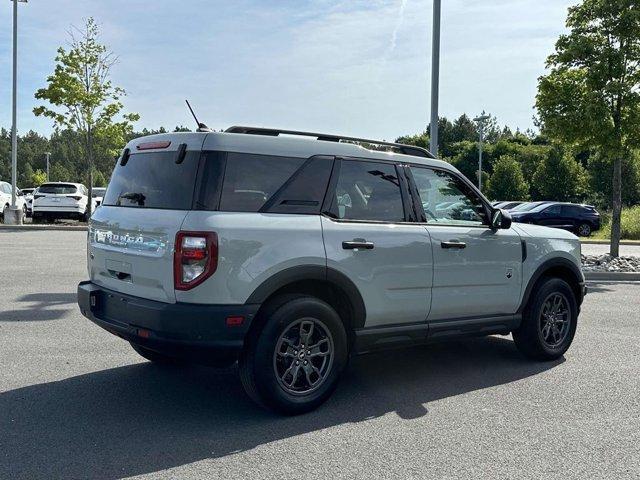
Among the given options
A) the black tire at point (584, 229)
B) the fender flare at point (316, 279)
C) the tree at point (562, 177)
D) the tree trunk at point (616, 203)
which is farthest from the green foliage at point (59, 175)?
the fender flare at point (316, 279)

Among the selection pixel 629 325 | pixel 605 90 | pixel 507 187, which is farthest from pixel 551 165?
pixel 629 325

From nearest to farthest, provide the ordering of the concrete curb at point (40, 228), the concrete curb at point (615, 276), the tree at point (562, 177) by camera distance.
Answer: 1. the concrete curb at point (615, 276)
2. the concrete curb at point (40, 228)
3. the tree at point (562, 177)

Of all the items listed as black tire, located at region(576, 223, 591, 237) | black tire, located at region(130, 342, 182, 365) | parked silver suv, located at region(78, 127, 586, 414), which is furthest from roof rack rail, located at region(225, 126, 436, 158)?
black tire, located at region(576, 223, 591, 237)

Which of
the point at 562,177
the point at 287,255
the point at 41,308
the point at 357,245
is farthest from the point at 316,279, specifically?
the point at 562,177

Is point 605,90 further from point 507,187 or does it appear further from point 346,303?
point 507,187

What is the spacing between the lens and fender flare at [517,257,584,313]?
5959mm

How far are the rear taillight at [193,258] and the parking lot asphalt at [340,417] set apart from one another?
3.21 ft

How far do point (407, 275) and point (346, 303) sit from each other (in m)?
A: 0.57

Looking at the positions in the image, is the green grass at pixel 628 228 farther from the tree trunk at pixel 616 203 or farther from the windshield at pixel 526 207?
the tree trunk at pixel 616 203

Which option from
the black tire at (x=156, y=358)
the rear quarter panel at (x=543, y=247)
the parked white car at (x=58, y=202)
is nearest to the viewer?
the black tire at (x=156, y=358)

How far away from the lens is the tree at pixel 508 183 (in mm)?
49406

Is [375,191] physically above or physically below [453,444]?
above

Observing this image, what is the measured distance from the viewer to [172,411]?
15.1 ft

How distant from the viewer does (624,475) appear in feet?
11.9
